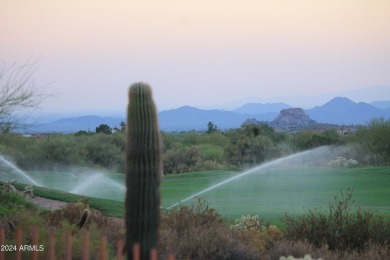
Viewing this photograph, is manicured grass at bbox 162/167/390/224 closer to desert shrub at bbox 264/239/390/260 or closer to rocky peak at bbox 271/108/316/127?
desert shrub at bbox 264/239/390/260

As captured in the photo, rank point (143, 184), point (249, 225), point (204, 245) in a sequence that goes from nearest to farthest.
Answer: point (143, 184), point (204, 245), point (249, 225)

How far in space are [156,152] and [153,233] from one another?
108cm

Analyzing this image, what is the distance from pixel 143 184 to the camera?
31.2 ft

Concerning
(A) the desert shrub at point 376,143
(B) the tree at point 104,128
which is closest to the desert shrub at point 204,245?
(A) the desert shrub at point 376,143

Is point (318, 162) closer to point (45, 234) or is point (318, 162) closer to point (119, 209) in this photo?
point (119, 209)

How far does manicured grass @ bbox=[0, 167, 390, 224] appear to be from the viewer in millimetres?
21969

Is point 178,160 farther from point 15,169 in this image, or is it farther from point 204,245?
point 204,245

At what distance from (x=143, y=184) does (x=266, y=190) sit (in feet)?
64.3

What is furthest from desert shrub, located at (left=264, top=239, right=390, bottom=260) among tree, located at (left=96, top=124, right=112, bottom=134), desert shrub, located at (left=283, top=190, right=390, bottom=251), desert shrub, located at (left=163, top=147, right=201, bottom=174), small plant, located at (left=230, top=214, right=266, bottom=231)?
tree, located at (left=96, top=124, right=112, bottom=134)

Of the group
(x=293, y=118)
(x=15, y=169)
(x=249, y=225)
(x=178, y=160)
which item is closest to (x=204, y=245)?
(x=249, y=225)

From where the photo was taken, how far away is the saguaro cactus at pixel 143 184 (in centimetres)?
954

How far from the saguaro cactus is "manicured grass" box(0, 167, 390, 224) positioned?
8.82 meters

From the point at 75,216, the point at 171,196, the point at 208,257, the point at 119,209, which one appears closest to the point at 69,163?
the point at 171,196

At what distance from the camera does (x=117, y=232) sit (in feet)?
39.2
